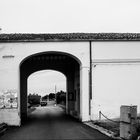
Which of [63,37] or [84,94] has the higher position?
[63,37]

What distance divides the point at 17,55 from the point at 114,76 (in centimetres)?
669

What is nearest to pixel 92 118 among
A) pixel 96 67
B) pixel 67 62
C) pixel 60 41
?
pixel 96 67

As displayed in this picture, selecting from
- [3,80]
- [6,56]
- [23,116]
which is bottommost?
[23,116]

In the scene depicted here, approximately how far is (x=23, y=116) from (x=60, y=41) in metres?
10.4

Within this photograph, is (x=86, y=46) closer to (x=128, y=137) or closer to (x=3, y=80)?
A: (x=3, y=80)

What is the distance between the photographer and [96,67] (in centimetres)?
2448

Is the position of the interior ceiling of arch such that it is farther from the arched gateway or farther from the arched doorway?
the arched gateway

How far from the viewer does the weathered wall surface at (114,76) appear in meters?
24.3

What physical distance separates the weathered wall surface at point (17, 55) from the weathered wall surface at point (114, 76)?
0.89m

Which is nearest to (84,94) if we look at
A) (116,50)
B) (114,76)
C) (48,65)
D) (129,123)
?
(114,76)

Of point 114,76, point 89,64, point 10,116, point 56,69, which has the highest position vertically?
point 56,69

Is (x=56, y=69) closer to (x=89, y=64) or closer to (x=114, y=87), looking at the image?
(x=89, y=64)

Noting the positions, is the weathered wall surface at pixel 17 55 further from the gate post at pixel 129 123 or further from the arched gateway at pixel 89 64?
the gate post at pixel 129 123

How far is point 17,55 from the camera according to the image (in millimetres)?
24078
